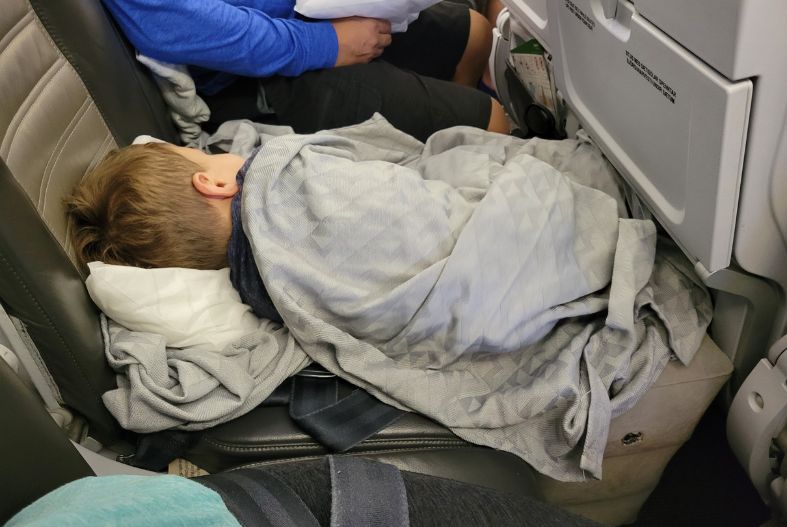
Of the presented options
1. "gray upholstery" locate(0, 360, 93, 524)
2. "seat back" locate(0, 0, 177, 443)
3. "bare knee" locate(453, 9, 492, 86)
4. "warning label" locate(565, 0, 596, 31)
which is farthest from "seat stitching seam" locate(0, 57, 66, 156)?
"bare knee" locate(453, 9, 492, 86)

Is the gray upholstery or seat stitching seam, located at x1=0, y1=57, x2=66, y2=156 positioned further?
seat stitching seam, located at x1=0, y1=57, x2=66, y2=156

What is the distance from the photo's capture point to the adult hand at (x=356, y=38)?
134cm

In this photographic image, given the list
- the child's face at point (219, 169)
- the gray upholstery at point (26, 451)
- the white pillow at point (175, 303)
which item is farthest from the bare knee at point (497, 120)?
the gray upholstery at point (26, 451)

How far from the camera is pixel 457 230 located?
98 centimetres

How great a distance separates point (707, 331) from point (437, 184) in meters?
0.45

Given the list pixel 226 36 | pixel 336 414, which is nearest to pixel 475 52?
pixel 226 36

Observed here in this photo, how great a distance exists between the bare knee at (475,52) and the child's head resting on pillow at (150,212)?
843 mm

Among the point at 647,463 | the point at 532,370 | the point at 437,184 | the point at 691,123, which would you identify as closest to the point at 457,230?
the point at 437,184

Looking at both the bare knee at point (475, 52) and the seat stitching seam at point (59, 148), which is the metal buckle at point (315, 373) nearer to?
the seat stitching seam at point (59, 148)

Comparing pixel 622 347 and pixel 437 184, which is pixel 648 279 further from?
pixel 437 184

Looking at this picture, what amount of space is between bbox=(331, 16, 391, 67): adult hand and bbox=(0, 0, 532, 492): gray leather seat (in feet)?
1.56

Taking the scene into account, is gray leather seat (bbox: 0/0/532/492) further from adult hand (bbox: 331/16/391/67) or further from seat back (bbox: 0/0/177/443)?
adult hand (bbox: 331/16/391/67)

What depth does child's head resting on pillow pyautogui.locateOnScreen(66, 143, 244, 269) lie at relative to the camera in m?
0.98

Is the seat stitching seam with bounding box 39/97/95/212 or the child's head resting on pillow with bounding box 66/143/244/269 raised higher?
the seat stitching seam with bounding box 39/97/95/212
